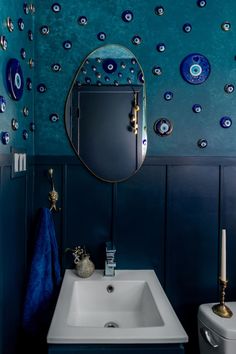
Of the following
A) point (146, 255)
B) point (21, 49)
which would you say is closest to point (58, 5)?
point (21, 49)

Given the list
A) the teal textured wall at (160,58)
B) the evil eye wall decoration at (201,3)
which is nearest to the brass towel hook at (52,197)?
the teal textured wall at (160,58)

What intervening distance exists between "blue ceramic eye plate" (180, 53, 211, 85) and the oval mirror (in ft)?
0.86

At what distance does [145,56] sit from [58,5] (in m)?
0.58

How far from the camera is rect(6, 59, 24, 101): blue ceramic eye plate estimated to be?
1.30m

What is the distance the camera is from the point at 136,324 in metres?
1.54

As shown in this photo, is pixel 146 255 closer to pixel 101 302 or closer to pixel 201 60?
pixel 101 302

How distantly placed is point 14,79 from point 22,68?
0.66 feet

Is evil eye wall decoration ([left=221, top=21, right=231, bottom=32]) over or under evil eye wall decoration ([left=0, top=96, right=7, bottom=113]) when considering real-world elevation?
over

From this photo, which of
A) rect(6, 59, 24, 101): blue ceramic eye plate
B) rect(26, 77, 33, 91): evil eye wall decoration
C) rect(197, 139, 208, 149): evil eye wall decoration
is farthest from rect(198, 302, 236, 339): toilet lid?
rect(26, 77, 33, 91): evil eye wall decoration

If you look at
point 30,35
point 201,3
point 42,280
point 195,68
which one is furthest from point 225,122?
point 42,280

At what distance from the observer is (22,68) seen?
4.99 ft

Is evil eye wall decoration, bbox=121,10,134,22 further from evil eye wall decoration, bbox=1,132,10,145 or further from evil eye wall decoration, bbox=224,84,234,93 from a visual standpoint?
evil eye wall decoration, bbox=1,132,10,145

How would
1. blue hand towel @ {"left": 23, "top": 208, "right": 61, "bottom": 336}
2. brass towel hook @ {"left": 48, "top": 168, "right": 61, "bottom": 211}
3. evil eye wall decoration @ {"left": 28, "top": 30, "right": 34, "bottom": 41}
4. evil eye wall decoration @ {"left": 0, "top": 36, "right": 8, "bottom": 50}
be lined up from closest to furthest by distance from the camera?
evil eye wall decoration @ {"left": 0, "top": 36, "right": 8, "bottom": 50}, blue hand towel @ {"left": 23, "top": 208, "right": 61, "bottom": 336}, evil eye wall decoration @ {"left": 28, "top": 30, "right": 34, "bottom": 41}, brass towel hook @ {"left": 48, "top": 168, "right": 61, "bottom": 211}

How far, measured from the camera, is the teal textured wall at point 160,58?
1760 millimetres
